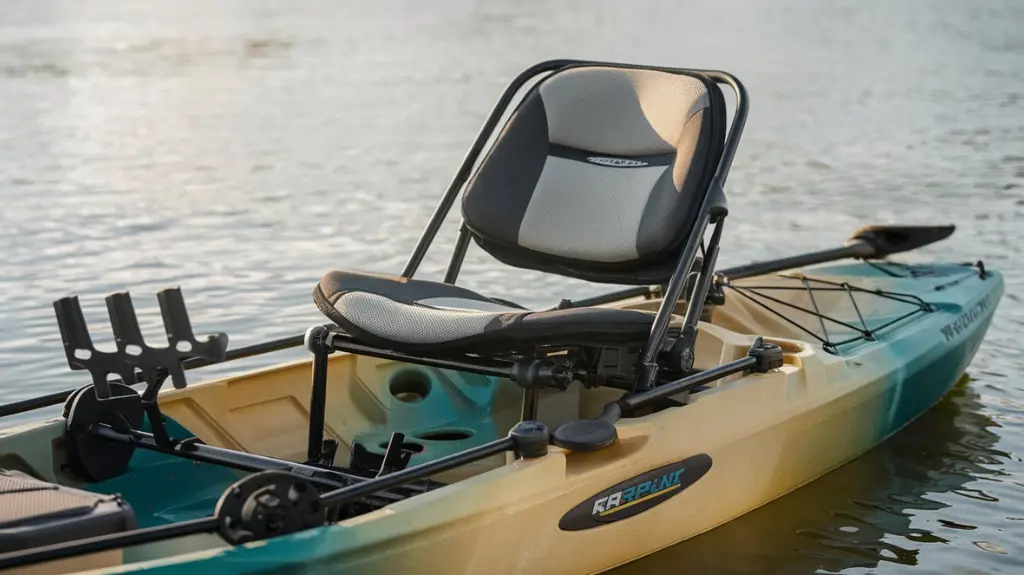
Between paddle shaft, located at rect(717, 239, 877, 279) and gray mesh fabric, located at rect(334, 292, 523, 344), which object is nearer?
gray mesh fabric, located at rect(334, 292, 523, 344)

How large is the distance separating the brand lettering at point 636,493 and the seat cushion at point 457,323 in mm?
461

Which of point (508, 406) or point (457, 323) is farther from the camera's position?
point (508, 406)

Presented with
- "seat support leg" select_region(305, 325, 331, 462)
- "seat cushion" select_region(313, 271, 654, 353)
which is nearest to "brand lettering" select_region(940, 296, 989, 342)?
"seat cushion" select_region(313, 271, 654, 353)

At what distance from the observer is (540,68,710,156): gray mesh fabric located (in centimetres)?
491

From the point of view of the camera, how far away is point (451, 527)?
3.74 m

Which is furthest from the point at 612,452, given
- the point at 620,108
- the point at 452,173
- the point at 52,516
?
the point at 452,173

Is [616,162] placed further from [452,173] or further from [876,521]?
[452,173]

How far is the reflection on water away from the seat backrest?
0.99m

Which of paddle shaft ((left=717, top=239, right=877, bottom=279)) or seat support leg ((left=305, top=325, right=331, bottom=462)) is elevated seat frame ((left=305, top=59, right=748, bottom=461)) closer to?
seat support leg ((left=305, top=325, right=331, bottom=462))

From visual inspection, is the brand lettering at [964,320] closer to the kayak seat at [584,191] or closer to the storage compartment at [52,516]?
the kayak seat at [584,191]

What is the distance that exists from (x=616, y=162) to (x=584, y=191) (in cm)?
16

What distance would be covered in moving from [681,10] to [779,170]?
16.1m

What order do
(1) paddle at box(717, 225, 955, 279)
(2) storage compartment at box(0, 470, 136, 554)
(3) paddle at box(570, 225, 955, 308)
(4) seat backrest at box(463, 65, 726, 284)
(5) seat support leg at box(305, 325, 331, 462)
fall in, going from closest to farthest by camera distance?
(2) storage compartment at box(0, 470, 136, 554) → (5) seat support leg at box(305, 325, 331, 462) → (4) seat backrest at box(463, 65, 726, 284) → (3) paddle at box(570, 225, 955, 308) → (1) paddle at box(717, 225, 955, 279)

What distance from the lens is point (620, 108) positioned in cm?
505
